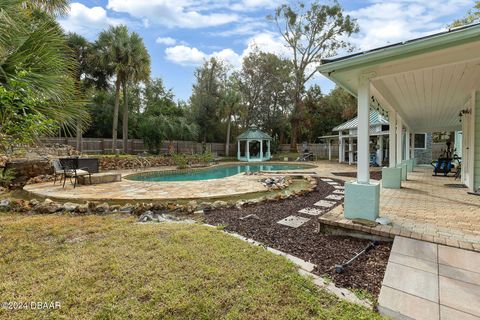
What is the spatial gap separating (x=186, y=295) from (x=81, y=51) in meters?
18.0

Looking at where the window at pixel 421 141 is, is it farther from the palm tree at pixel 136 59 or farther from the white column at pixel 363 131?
the palm tree at pixel 136 59

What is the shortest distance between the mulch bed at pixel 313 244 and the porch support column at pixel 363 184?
0.48 m

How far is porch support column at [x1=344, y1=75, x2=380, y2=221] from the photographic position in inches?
143

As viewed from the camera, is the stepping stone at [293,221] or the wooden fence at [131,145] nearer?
the stepping stone at [293,221]

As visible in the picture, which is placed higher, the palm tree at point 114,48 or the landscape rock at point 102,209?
the palm tree at point 114,48

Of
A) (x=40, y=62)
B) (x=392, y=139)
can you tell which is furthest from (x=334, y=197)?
(x=40, y=62)

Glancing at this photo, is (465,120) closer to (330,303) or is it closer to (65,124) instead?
→ (330,303)

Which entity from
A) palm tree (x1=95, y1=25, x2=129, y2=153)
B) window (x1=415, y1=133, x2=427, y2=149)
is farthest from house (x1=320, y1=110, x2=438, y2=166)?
palm tree (x1=95, y1=25, x2=129, y2=153)

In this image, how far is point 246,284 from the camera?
2.27 m

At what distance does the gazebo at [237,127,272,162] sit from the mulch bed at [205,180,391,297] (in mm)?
17780

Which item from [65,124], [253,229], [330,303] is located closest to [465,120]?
[253,229]

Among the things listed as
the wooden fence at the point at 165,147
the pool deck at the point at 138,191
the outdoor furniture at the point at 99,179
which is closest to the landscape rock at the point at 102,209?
the pool deck at the point at 138,191

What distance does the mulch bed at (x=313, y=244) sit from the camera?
8.13 ft

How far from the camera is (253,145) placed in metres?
25.5
